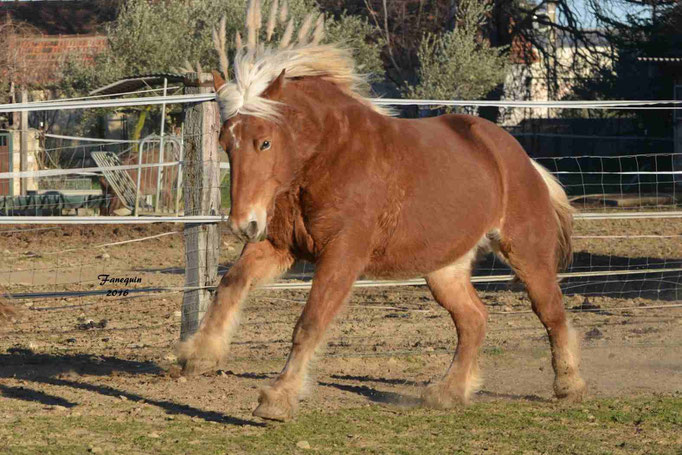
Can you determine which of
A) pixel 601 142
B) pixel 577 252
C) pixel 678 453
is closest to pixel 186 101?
pixel 678 453

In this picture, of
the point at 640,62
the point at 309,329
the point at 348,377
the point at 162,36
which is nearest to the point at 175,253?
the point at 348,377

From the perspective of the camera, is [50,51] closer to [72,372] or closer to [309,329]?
[72,372]

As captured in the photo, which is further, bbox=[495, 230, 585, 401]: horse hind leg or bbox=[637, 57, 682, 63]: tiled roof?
bbox=[637, 57, 682, 63]: tiled roof

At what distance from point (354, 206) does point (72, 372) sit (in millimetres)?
2612

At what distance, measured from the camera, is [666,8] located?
23.6 meters

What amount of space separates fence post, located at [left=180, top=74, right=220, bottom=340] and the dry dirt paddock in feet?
0.80

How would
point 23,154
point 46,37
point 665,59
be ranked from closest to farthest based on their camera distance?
point 23,154 < point 665,59 < point 46,37

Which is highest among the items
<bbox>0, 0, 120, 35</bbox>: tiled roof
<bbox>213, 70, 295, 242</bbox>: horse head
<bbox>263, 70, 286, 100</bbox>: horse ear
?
<bbox>0, 0, 120, 35</bbox>: tiled roof

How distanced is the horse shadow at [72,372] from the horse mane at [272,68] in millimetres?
1648

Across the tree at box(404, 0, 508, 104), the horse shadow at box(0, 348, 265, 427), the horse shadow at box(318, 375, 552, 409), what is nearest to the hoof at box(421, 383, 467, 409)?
the horse shadow at box(318, 375, 552, 409)

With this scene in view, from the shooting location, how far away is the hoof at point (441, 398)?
5.40 m

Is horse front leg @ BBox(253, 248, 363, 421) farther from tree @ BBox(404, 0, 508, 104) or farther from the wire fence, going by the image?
tree @ BBox(404, 0, 508, 104)

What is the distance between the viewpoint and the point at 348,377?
247 inches

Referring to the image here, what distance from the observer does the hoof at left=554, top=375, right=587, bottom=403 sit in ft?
18.3
